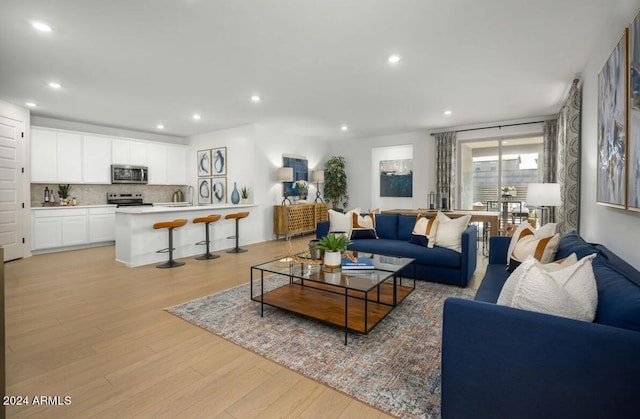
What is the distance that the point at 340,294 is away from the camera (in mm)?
2971

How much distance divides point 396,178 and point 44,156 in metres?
7.75

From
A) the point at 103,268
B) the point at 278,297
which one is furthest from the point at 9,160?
the point at 278,297

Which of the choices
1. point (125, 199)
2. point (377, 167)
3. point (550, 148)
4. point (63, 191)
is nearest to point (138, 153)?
point (125, 199)

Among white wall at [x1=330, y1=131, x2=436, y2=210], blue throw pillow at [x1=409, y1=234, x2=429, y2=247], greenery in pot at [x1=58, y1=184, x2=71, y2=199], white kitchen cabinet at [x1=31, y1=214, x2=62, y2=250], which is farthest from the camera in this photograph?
white wall at [x1=330, y1=131, x2=436, y2=210]

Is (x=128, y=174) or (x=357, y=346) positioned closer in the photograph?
(x=357, y=346)

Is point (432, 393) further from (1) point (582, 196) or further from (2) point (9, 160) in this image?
(2) point (9, 160)

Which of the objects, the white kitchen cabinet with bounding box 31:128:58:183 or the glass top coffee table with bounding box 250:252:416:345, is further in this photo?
the white kitchen cabinet with bounding box 31:128:58:183

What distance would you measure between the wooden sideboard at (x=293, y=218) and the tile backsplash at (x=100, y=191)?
2890mm

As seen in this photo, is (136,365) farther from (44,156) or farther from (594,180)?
(44,156)

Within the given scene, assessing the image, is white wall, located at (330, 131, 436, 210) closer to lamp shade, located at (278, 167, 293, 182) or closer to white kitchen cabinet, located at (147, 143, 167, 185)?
lamp shade, located at (278, 167, 293, 182)

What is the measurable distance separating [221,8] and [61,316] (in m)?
3.14

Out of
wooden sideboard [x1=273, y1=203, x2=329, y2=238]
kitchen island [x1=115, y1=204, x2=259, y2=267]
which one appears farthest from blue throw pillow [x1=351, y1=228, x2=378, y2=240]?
kitchen island [x1=115, y1=204, x2=259, y2=267]

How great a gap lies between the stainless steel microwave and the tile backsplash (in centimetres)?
37

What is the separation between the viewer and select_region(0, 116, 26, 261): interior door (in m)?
4.98
